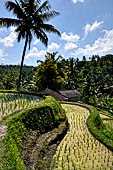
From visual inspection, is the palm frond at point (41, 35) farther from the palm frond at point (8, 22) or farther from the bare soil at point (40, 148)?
the bare soil at point (40, 148)

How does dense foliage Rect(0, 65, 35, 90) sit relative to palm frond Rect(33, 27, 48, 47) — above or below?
below

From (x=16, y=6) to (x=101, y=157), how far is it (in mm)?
10102

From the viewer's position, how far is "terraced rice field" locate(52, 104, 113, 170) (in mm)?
3877

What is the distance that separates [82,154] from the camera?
4.48 meters

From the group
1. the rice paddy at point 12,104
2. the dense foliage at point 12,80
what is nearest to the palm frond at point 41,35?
the rice paddy at point 12,104

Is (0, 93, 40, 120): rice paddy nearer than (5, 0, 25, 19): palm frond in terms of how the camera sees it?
Yes

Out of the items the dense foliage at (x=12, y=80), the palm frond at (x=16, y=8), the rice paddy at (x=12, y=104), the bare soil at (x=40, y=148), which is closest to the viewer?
the bare soil at (x=40, y=148)

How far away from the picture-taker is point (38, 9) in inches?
436

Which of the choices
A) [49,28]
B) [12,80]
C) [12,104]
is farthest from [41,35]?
[12,80]

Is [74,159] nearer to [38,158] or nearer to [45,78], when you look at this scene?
[38,158]

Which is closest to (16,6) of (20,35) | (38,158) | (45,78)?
(20,35)

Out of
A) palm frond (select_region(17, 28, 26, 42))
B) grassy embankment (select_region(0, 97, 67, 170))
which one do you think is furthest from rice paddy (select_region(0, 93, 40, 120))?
palm frond (select_region(17, 28, 26, 42))

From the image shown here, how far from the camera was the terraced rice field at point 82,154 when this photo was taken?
12.7ft

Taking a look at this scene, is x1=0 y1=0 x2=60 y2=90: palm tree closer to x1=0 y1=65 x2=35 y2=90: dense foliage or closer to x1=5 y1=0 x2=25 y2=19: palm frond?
x1=5 y1=0 x2=25 y2=19: palm frond
